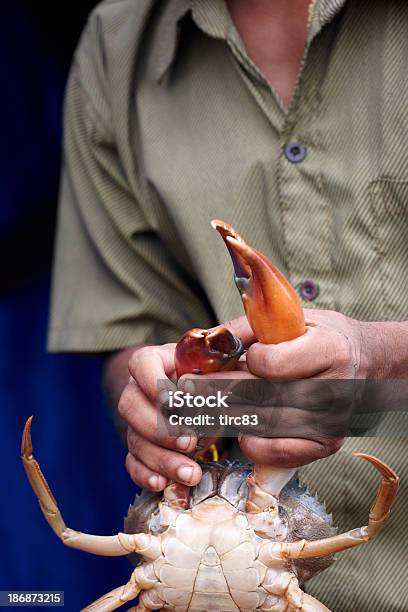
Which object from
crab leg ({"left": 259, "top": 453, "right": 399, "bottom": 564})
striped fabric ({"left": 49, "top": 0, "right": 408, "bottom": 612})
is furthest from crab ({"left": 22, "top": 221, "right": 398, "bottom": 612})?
striped fabric ({"left": 49, "top": 0, "right": 408, "bottom": 612})

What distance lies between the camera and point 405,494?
1.56m

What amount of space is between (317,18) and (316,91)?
0.12 metres

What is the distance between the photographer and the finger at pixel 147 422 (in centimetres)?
127

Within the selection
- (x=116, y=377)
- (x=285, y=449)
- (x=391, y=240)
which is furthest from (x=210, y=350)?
(x=116, y=377)

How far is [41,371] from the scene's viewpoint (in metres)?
2.44

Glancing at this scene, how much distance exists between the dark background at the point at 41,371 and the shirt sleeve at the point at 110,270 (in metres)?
0.38

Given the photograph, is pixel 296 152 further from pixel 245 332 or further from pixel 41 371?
pixel 41 371

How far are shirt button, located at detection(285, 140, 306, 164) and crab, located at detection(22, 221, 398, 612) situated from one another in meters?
0.52

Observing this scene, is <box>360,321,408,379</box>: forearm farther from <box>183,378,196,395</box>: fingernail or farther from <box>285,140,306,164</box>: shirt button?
<box>285,140,306,164</box>: shirt button

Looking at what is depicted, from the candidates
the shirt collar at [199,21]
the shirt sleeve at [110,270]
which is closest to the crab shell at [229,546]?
the shirt sleeve at [110,270]

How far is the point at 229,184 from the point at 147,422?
0.56 m

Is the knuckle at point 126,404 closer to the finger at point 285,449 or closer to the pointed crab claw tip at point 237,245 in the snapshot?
the finger at point 285,449

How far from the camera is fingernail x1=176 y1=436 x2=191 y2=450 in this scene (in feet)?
4.16

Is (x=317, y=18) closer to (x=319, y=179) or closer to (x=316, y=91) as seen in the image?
(x=316, y=91)
